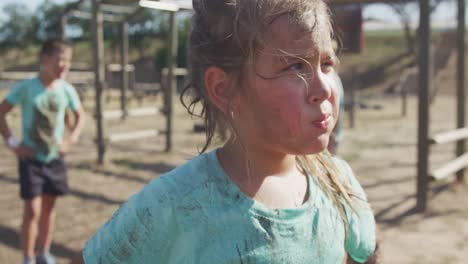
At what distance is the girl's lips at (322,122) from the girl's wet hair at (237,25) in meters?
0.18

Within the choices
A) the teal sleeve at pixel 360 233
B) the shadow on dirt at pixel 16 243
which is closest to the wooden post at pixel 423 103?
the shadow on dirt at pixel 16 243

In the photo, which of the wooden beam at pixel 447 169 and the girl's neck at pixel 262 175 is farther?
the wooden beam at pixel 447 169

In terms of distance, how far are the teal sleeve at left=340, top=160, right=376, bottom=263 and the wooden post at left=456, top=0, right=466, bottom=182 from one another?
197 inches

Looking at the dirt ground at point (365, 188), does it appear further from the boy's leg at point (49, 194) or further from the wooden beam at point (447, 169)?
the wooden beam at point (447, 169)

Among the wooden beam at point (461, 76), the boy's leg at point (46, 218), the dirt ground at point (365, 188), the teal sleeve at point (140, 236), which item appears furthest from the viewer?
the wooden beam at point (461, 76)

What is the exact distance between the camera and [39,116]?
11.6 feet

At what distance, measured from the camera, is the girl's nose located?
1019 millimetres

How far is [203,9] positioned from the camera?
3.57ft

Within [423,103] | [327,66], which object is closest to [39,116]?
[327,66]

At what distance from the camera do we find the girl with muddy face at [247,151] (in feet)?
3.36

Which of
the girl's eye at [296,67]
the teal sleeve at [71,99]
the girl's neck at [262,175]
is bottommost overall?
the girl's neck at [262,175]

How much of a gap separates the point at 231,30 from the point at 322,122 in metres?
0.27

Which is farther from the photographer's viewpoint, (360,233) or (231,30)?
(360,233)

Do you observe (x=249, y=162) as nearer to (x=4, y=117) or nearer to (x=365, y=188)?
(x=4, y=117)
